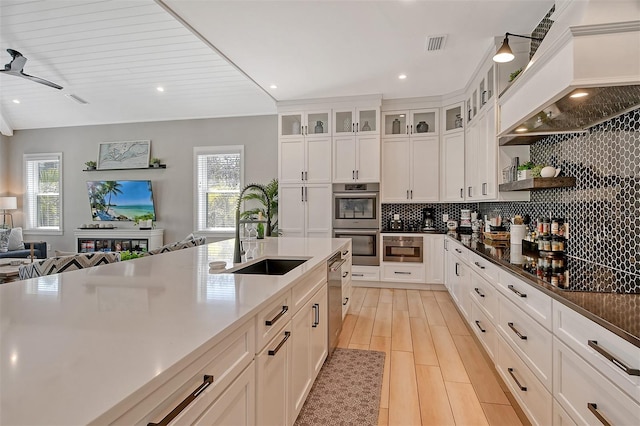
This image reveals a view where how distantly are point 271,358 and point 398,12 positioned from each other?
298cm

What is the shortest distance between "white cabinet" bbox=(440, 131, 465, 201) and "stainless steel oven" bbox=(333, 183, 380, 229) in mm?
1005

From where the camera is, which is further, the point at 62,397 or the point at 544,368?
the point at 544,368

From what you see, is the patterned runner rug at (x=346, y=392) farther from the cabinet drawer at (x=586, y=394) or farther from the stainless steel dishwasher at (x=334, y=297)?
the cabinet drawer at (x=586, y=394)

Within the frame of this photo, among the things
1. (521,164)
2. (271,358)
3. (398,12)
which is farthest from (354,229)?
(271,358)

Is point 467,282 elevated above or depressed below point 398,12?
below

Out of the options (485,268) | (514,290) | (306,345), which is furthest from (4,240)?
(514,290)

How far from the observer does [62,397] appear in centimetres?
57

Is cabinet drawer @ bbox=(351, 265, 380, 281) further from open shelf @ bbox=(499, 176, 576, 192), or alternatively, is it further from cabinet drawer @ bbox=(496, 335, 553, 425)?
cabinet drawer @ bbox=(496, 335, 553, 425)

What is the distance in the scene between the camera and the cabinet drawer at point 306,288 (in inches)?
64.6

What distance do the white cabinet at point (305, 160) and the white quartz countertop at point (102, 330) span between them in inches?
145

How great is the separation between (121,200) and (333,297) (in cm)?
591

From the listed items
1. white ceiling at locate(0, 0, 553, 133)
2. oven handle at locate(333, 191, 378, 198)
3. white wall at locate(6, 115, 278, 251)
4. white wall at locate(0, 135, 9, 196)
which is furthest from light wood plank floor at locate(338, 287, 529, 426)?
white wall at locate(0, 135, 9, 196)

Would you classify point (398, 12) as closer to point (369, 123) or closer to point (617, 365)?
point (369, 123)

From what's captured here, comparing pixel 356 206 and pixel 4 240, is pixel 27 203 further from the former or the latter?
pixel 356 206
